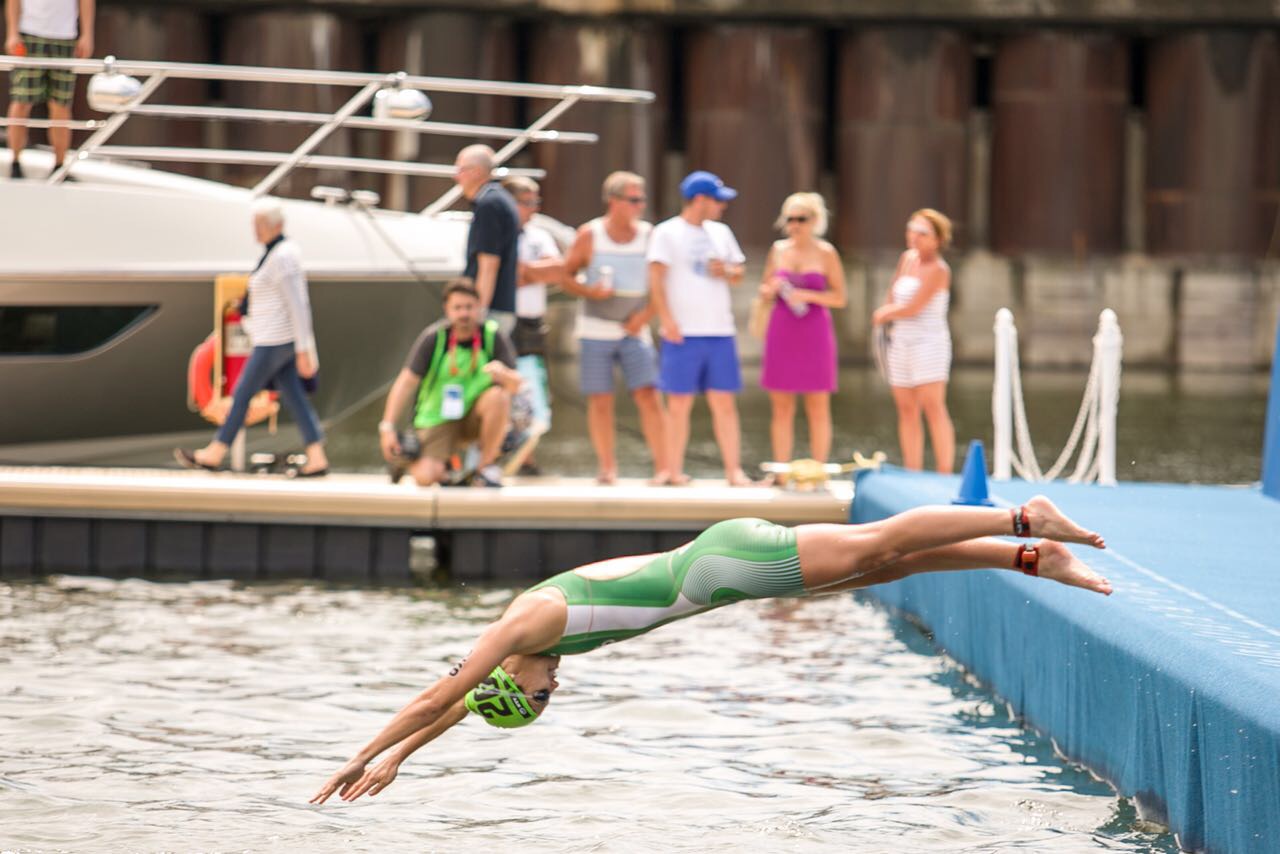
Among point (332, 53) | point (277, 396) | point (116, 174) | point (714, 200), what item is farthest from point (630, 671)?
point (332, 53)

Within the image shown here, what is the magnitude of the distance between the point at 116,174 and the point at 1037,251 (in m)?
16.8

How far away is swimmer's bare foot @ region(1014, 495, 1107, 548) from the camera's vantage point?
556 centimetres

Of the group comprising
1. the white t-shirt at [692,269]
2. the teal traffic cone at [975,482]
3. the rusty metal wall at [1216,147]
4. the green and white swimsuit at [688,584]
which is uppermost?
the rusty metal wall at [1216,147]

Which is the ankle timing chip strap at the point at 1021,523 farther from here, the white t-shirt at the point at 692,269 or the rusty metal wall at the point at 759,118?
the rusty metal wall at the point at 759,118

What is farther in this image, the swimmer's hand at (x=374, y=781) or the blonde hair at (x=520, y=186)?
the blonde hair at (x=520, y=186)

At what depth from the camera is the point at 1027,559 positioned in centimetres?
569

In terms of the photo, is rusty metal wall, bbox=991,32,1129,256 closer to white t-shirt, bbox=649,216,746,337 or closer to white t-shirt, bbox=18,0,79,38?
white t-shirt, bbox=649,216,746,337

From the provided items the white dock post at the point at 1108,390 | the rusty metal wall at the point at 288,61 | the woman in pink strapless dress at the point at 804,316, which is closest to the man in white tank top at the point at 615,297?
the woman in pink strapless dress at the point at 804,316

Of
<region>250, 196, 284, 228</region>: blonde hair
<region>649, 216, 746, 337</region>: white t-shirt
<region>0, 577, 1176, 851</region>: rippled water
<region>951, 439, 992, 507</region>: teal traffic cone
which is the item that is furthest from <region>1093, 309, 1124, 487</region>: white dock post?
<region>250, 196, 284, 228</region>: blonde hair

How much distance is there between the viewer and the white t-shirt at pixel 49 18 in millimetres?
11836

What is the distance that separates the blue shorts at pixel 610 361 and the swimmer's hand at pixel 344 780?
6052 millimetres

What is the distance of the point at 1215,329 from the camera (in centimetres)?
2723

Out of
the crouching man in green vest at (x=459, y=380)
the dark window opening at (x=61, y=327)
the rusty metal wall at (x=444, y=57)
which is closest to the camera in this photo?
the crouching man in green vest at (x=459, y=380)

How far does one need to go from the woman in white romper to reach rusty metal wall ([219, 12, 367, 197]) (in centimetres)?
1592
